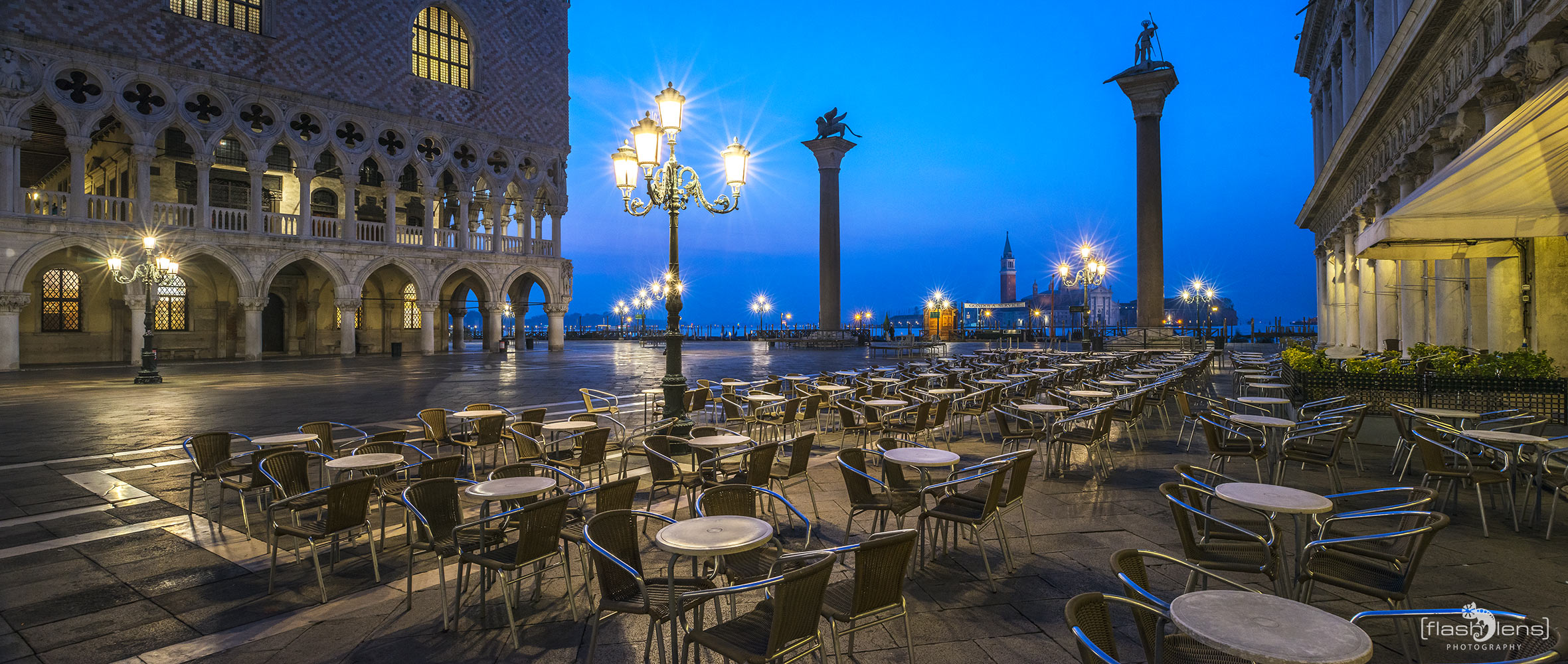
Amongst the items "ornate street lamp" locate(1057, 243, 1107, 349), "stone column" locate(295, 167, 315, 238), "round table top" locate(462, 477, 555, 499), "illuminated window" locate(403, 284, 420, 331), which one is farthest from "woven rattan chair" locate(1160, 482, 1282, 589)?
"illuminated window" locate(403, 284, 420, 331)

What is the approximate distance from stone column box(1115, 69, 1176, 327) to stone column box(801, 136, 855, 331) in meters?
14.3

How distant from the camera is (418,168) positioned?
29906mm

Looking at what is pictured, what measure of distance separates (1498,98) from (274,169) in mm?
35967

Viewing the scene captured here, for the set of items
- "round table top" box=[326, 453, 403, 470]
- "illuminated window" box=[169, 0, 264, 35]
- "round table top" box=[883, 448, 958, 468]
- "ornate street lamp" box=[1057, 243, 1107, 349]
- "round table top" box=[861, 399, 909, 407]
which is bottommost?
"round table top" box=[326, 453, 403, 470]

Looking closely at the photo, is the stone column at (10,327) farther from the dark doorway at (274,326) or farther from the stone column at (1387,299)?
the stone column at (1387,299)

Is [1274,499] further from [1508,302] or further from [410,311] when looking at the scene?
[410,311]

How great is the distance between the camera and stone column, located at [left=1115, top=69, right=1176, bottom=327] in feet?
94.1

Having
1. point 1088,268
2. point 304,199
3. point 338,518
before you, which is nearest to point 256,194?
point 304,199

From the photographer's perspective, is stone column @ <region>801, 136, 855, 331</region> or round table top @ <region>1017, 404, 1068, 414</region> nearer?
round table top @ <region>1017, 404, 1068, 414</region>

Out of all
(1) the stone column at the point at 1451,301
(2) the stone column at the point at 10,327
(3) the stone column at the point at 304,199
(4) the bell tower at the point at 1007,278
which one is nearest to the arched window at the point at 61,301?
A: (2) the stone column at the point at 10,327

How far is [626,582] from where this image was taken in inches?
142

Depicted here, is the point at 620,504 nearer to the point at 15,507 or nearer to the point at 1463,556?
the point at 1463,556

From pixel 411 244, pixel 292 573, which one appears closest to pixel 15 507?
pixel 292 573

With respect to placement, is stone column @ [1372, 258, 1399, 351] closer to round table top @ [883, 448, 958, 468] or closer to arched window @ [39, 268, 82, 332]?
round table top @ [883, 448, 958, 468]
